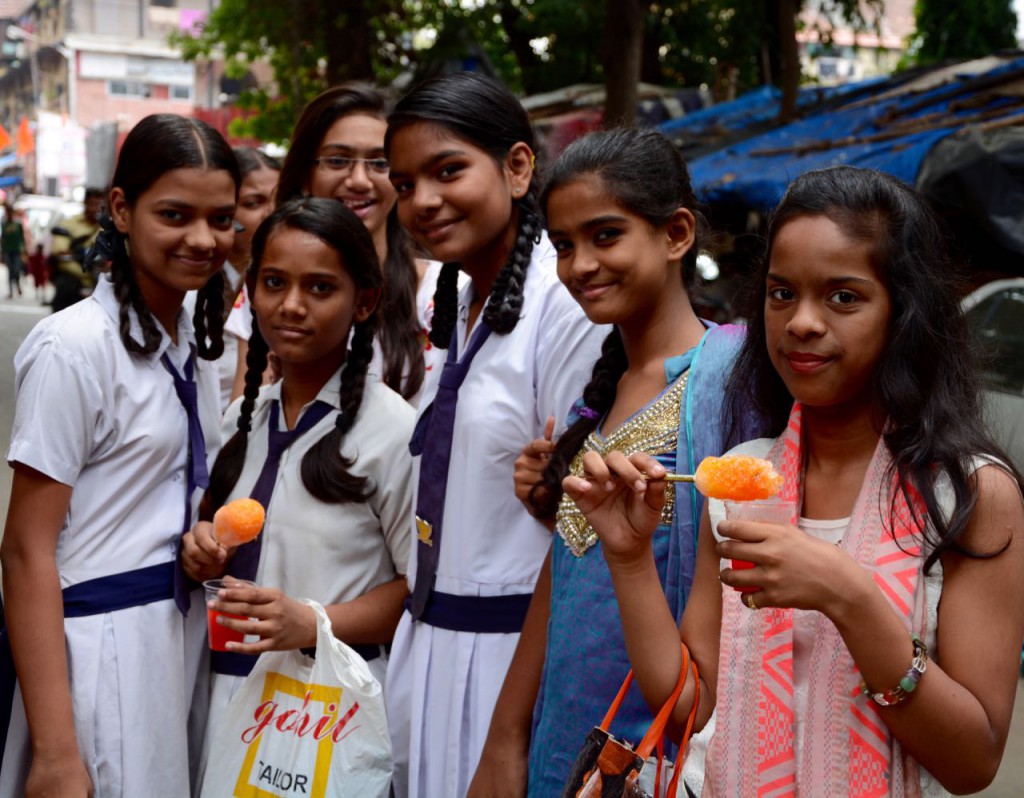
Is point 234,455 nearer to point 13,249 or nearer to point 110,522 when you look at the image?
point 110,522

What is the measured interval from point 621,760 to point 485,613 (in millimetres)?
835

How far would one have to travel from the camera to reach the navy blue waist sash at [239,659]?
289 centimetres

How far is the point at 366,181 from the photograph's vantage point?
12.4 ft

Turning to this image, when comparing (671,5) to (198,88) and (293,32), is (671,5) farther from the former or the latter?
(198,88)

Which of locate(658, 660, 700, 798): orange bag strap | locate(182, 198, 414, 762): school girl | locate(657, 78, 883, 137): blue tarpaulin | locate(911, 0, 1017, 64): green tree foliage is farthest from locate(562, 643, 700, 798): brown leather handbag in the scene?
locate(911, 0, 1017, 64): green tree foliage

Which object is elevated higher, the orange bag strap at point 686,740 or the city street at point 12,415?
the orange bag strap at point 686,740

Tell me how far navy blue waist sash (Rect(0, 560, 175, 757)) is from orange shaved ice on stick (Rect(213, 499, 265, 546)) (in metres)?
0.27

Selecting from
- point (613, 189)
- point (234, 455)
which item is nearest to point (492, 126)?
point (613, 189)

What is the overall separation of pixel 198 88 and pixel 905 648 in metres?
55.2

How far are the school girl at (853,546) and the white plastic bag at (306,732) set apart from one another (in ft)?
2.75

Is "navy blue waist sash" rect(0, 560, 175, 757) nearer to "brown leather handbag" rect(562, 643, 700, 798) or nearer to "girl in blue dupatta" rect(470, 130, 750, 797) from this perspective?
"girl in blue dupatta" rect(470, 130, 750, 797)

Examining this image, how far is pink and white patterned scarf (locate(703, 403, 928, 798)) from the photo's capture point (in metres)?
1.76

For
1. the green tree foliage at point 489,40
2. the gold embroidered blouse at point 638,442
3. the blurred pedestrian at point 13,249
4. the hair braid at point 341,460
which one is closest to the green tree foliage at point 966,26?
the green tree foliage at point 489,40

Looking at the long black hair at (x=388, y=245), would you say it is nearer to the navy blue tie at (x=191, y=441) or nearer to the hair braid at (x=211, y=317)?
the hair braid at (x=211, y=317)
